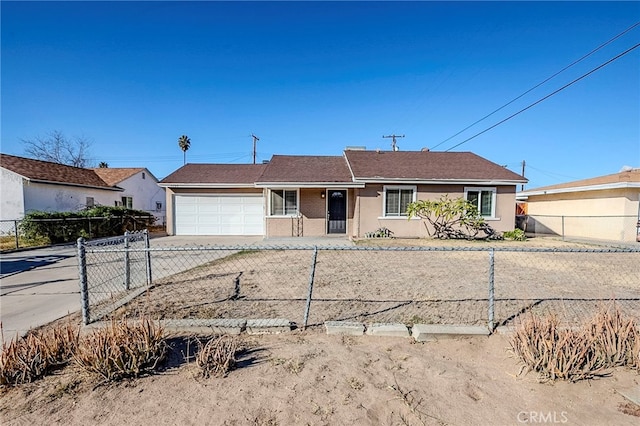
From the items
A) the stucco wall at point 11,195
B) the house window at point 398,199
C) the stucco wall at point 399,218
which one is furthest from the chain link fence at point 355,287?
the stucco wall at point 11,195

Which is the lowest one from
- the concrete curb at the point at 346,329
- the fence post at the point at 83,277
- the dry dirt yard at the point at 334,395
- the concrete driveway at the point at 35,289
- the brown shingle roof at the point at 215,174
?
the concrete driveway at the point at 35,289

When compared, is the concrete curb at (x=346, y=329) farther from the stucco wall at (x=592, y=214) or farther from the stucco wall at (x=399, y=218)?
the stucco wall at (x=592, y=214)

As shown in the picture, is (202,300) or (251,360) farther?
(202,300)

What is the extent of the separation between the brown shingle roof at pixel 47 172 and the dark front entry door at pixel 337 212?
1528 centimetres

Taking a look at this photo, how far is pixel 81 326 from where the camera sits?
374 cm

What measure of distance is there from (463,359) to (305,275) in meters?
4.33

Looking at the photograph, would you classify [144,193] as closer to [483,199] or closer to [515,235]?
[483,199]

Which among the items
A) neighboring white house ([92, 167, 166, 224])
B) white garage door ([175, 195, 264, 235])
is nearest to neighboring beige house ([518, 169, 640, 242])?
white garage door ([175, 195, 264, 235])

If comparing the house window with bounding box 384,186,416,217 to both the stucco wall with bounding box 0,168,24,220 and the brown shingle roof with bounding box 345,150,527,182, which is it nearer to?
the brown shingle roof with bounding box 345,150,527,182

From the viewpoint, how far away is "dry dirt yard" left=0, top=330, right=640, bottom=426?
2.24 m

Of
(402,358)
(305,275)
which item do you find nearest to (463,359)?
(402,358)

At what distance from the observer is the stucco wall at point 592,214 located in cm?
1476

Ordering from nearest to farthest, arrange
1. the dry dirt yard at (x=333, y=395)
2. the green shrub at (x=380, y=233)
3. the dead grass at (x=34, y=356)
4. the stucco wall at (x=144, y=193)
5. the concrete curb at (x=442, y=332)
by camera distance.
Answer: the dry dirt yard at (x=333, y=395) < the dead grass at (x=34, y=356) < the concrete curb at (x=442, y=332) < the green shrub at (x=380, y=233) < the stucco wall at (x=144, y=193)

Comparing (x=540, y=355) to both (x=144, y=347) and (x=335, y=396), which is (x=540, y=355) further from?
(x=144, y=347)
